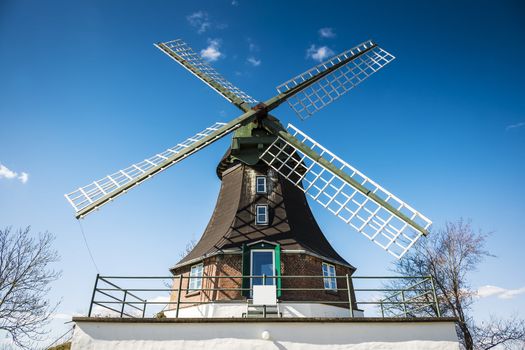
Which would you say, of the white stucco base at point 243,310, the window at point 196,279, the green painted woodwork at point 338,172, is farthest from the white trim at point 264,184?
the white stucco base at point 243,310

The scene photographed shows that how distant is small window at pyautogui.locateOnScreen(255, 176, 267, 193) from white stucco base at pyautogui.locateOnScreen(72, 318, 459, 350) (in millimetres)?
6563

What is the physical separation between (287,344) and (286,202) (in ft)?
21.5

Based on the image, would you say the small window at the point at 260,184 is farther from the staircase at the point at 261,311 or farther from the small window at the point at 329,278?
the staircase at the point at 261,311

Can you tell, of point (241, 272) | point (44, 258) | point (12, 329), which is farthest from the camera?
point (44, 258)

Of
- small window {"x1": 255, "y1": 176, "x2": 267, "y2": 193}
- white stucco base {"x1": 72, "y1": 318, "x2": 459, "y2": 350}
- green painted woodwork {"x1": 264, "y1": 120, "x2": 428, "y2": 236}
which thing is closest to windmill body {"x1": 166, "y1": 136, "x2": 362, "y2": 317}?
small window {"x1": 255, "y1": 176, "x2": 267, "y2": 193}

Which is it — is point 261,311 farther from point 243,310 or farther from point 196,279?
point 196,279

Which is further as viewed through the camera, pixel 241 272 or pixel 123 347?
pixel 241 272

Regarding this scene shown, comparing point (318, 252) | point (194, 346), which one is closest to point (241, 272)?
point (318, 252)

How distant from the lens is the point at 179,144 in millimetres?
13281

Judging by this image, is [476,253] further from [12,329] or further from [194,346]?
[12,329]

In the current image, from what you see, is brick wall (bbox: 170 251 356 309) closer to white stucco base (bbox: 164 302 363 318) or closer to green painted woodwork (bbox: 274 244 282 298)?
green painted woodwork (bbox: 274 244 282 298)

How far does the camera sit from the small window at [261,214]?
12977 mm

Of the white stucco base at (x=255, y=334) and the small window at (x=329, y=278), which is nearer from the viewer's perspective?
the white stucco base at (x=255, y=334)

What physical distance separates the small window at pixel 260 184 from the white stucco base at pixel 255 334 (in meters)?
6.56
